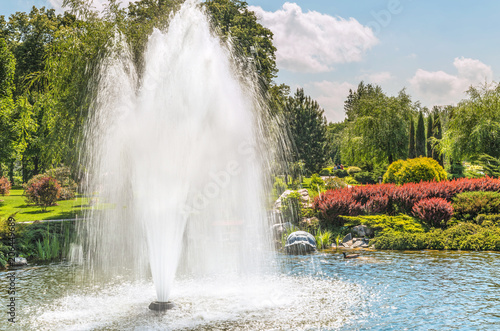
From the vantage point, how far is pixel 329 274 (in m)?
11.8

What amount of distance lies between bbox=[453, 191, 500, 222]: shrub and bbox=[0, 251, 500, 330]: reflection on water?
176 inches

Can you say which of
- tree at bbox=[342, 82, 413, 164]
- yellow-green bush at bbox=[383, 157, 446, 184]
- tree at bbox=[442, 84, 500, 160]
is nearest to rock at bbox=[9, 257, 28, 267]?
yellow-green bush at bbox=[383, 157, 446, 184]

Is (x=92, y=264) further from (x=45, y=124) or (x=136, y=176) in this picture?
(x=45, y=124)

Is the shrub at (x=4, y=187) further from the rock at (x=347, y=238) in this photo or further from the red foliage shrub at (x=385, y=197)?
the rock at (x=347, y=238)

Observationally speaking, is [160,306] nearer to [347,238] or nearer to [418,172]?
[347,238]

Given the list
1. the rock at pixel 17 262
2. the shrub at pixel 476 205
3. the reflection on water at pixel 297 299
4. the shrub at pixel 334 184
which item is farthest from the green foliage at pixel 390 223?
the rock at pixel 17 262

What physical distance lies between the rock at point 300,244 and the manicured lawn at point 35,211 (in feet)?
33.9

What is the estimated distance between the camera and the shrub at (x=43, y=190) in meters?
24.4

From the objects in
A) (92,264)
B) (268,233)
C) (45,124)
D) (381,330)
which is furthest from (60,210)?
(381,330)

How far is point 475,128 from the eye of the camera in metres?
31.8

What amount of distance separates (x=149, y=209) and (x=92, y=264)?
6405 mm

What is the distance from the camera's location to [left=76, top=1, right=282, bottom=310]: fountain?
935 centimetres

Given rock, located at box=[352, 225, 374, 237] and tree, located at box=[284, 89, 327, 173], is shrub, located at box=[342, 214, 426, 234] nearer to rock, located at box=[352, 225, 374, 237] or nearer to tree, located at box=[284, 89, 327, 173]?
rock, located at box=[352, 225, 374, 237]

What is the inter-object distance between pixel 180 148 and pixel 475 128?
29.3 meters
